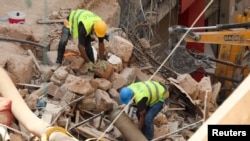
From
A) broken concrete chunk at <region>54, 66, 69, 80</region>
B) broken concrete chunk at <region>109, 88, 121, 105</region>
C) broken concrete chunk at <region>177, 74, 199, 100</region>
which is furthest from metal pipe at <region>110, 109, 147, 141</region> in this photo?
broken concrete chunk at <region>177, 74, 199, 100</region>

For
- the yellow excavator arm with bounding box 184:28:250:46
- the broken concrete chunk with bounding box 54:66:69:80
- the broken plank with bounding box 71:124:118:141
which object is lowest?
the broken plank with bounding box 71:124:118:141

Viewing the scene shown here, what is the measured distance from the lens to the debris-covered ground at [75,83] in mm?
9188

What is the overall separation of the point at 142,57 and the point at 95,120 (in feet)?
10.7

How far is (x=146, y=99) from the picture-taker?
28.1ft

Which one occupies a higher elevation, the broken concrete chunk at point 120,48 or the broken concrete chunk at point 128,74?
the broken concrete chunk at point 120,48

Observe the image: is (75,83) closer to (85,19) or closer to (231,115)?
(85,19)

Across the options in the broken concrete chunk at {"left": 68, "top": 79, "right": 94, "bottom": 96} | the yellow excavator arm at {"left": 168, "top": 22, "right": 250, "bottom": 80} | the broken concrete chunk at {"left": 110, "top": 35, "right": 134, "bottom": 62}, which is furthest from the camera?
the broken concrete chunk at {"left": 110, "top": 35, "right": 134, "bottom": 62}

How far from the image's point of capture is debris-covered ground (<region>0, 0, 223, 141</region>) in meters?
9.19

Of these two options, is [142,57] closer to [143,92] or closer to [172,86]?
[172,86]

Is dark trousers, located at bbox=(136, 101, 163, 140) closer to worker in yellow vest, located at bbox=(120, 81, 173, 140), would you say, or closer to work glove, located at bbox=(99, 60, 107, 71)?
worker in yellow vest, located at bbox=(120, 81, 173, 140)

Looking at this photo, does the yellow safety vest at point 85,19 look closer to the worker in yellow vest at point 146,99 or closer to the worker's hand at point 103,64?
the worker's hand at point 103,64

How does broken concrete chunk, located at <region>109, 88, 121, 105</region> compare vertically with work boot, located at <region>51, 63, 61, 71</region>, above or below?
below

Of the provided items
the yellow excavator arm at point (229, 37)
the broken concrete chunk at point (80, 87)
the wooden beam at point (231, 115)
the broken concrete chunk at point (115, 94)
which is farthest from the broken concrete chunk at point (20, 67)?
the wooden beam at point (231, 115)

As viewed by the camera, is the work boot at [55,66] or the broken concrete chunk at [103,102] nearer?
the broken concrete chunk at [103,102]
